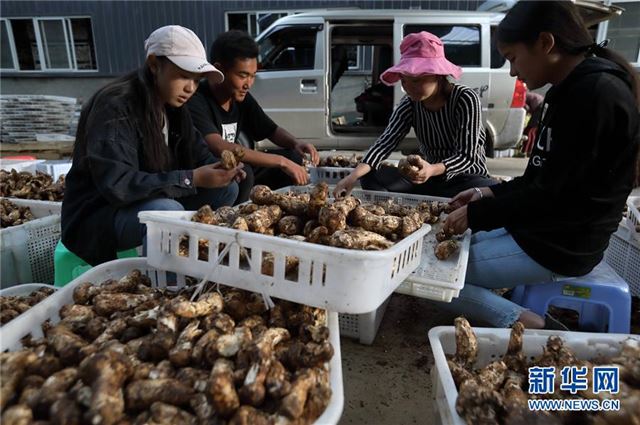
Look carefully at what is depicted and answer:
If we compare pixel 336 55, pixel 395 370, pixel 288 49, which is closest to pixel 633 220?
pixel 395 370

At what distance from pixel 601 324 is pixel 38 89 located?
11393 millimetres

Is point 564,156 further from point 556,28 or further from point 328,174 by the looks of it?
point 328,174

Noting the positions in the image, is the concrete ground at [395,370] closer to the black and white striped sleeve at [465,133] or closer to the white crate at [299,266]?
the white crate at [299,266]

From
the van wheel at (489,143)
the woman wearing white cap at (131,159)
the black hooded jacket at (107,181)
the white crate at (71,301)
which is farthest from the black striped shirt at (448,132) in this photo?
the van wheel at (489,143)

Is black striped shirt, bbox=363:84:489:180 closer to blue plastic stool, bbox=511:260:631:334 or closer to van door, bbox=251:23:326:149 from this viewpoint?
blue plastic stool, bbox=511:260:631:334

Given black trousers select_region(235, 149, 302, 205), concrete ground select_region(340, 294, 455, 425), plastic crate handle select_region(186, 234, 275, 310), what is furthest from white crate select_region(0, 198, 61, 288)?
concrete ground select_region(340, 294, 455, 425)

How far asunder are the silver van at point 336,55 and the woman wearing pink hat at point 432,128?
106 inches

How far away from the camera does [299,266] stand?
3.97ft

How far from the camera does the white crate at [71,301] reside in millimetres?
991

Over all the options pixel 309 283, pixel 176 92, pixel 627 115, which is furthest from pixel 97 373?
pixel 627 115

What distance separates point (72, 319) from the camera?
4.10 ft

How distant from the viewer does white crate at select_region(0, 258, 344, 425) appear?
99 centimetres

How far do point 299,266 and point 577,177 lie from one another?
1.09 m

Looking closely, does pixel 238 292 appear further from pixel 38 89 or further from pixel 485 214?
pixel 38 89
